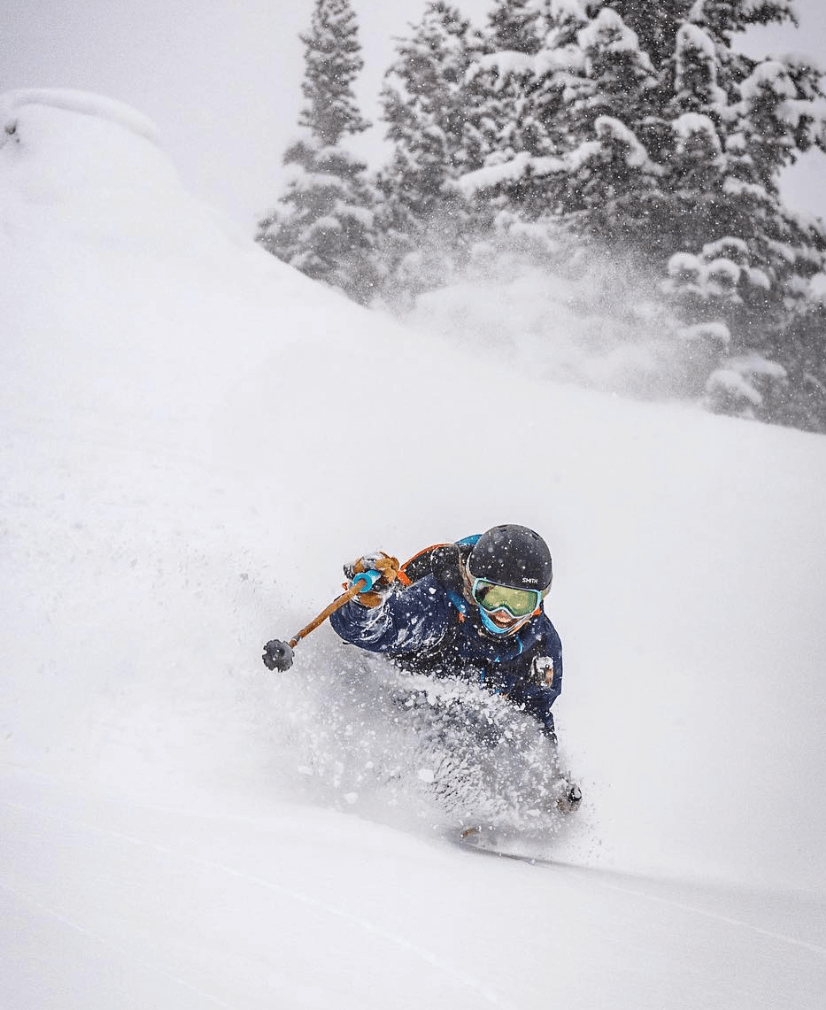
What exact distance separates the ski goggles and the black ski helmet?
0.03m

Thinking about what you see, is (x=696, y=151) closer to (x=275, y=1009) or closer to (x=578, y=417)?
(x=578, y=417)

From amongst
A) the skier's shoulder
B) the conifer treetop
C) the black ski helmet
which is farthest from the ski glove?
the conifer treetop

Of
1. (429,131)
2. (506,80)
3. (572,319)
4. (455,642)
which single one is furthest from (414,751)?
(429,131)

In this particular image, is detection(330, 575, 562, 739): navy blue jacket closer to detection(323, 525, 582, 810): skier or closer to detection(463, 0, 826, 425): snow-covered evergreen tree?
detection(323, 525, 582, 810): skier

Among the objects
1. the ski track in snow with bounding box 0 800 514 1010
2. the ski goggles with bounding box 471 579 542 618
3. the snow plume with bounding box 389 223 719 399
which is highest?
the snow plume with bounding box 389 223 719 399

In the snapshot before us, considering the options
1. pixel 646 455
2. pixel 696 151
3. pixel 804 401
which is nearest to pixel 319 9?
pixel 696 151

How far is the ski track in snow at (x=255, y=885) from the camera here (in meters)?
1.46

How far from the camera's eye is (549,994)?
5.56ft

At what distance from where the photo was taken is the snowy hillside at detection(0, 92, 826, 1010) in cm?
179

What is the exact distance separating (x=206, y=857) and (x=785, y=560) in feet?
20.6

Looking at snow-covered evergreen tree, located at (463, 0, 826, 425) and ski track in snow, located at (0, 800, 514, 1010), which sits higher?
snow-covered evergreen tree, located at (463, 0, 826, 425)

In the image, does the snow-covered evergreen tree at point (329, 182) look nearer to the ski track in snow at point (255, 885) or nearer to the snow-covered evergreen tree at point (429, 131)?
the snow-covered evergreen tree at point (429, 131)

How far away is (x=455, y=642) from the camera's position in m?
3.96

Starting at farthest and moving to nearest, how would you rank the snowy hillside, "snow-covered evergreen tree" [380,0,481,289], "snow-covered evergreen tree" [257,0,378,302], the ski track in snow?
"snow-covered evergreen tree" [257,0,378,302], "snow-covered evergreen tree" [380,0,481,289], the snowy hillside, the ski track in snow
